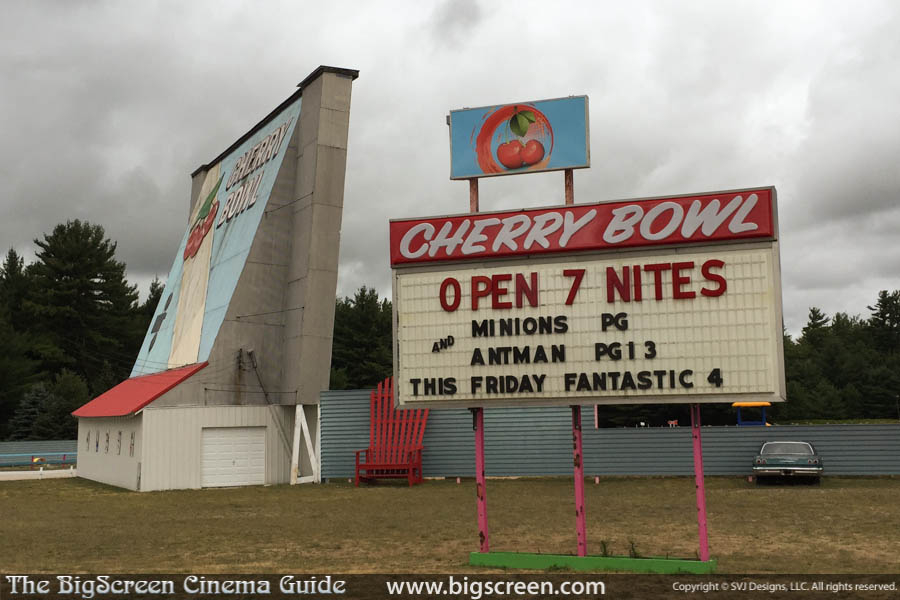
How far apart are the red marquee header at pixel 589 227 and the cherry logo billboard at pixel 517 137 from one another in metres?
1.51

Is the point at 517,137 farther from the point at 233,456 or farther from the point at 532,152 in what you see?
the point at 233,456

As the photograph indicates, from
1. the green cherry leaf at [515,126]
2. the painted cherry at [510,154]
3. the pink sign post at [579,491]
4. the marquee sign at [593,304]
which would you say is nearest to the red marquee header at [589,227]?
the marquee sign at [593,304]

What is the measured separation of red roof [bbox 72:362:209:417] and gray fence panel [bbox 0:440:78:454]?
1178 cm

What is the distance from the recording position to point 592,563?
10898 mm

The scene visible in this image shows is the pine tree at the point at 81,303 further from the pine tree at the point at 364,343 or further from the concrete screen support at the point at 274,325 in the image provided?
the concrete screen support at the point at 274,325

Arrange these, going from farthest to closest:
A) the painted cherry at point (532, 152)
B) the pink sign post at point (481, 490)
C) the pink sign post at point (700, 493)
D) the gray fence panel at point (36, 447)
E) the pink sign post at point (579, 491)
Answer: the gray fence panel at point (36, 447), the painted cherry at point (532, 152), the pink sign post at point (481, 490), the pink sign post at point (579, 491), the pink sign post at point (700, 493)

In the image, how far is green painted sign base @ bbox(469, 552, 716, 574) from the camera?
34.5 ft

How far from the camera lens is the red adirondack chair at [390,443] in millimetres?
26656

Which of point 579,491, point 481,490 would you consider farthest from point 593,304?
point 481,490

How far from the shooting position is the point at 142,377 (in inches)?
1375

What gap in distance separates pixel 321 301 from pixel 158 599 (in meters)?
19.4

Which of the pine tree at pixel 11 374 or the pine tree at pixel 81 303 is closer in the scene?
the pine tree at pixel 11 374

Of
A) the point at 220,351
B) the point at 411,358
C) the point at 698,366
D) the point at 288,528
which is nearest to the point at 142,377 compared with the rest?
the point at 220,351

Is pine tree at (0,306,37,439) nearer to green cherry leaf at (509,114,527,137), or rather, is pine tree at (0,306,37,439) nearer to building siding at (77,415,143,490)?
building siding at (77,415,143,490)
